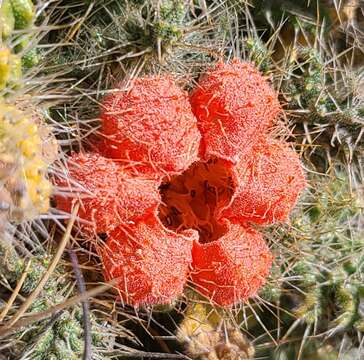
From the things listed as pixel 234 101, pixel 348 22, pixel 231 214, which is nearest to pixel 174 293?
pixel 231 214

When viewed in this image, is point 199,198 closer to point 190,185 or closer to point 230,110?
point 190,185

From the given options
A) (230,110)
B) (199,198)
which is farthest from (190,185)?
(230,110)

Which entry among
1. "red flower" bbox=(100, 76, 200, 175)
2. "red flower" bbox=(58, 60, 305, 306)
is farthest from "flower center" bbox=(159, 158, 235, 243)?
"red flower" bbox=(100, 76, 200, 175)

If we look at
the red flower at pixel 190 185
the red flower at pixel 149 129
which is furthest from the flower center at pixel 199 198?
the red flower at pixel 149 129

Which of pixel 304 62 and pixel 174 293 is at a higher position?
pixel 304 62

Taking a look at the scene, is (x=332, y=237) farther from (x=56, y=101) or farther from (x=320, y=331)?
(x=56, y=101)

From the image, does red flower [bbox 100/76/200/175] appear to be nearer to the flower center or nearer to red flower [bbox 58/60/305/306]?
red flower [bbox 58/60/305/306]

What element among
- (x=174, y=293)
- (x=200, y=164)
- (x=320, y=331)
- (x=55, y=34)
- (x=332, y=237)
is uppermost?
(x=55, y=34)
